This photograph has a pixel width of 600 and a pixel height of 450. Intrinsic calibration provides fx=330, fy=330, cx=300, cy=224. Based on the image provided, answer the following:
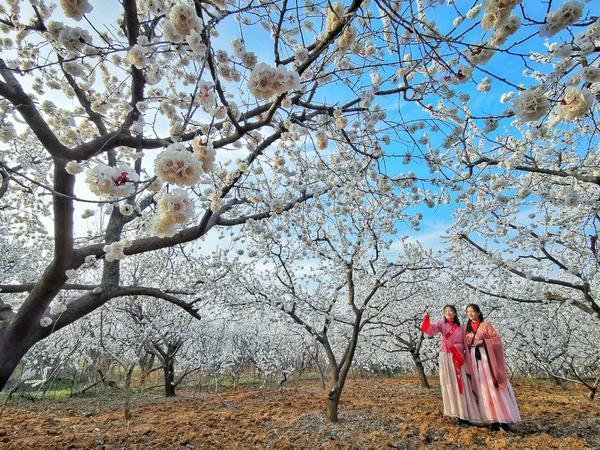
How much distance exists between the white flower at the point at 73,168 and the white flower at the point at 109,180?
88 centimetres

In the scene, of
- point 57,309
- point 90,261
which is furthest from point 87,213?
point 57,309

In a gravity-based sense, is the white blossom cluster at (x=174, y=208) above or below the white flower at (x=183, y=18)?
below

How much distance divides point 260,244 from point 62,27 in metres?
4.68

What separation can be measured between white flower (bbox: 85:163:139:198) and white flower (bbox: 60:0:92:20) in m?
0.79

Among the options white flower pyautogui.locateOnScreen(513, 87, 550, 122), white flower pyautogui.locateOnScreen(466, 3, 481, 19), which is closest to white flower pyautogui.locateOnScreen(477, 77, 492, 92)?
white flower pyautogui.locateOnScreen(466, 3, 481, 19)

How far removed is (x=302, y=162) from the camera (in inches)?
144

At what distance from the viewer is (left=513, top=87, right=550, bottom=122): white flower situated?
3.97 feet

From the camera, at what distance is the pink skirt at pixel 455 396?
477 centimetres

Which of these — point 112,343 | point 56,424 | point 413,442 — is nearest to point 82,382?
point 112,343

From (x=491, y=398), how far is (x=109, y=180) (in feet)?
17.5

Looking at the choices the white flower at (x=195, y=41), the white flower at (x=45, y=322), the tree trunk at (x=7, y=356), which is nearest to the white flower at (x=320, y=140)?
the white flower at (x=195, y=41)

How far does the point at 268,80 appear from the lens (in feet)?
4.53

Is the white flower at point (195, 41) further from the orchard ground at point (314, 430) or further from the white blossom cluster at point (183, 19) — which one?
the orchard ground at point (314, 430)

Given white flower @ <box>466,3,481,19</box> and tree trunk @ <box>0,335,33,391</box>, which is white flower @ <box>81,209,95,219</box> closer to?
tree trunk @ <box>0,335,33,391</box>
